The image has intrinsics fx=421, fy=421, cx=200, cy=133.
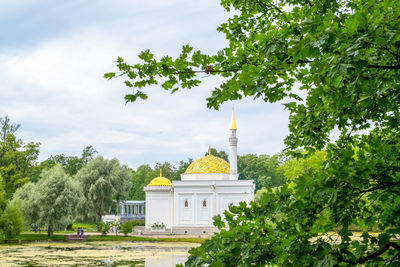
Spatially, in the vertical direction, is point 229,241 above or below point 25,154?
below

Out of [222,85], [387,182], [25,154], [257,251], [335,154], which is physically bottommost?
[257,251]

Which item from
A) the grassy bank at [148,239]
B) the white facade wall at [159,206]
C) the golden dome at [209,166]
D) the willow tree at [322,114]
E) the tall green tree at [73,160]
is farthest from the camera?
the tall green tree at [73,160]

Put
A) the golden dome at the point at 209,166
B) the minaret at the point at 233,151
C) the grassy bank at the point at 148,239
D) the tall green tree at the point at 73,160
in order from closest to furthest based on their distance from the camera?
the grassy bank at the point at 148,239, the minaret at the point at 233,151, the golden dome at the point at 209,166, the tall green tree at the point at 73,160

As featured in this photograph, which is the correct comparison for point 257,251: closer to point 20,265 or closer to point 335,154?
point 335,154

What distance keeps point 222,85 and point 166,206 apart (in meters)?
39.2

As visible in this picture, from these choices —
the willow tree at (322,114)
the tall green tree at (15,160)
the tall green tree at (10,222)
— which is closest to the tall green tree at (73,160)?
the tall green tree at (15,160)

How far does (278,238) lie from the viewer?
2932mm

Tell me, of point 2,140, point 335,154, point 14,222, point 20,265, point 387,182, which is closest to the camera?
point 387,182

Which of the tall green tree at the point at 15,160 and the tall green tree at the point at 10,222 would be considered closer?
the tall green tree at the point at 10,222

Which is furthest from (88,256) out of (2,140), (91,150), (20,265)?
(91,150)

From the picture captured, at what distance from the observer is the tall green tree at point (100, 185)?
126ft

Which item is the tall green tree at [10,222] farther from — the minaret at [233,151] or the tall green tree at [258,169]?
the tall green tree at [258,169]

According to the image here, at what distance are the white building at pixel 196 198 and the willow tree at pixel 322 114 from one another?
1403 inches

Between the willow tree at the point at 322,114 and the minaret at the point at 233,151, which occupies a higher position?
the minaret at the point at 233,151
